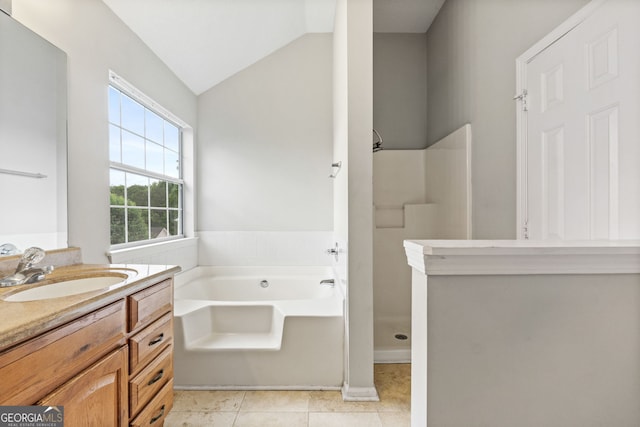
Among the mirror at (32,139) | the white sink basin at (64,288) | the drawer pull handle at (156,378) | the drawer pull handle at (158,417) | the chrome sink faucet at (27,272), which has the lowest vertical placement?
the drawer pull handle at (158,417)

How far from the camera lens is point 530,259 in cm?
75

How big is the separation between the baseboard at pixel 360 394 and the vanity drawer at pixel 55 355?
1291 mm

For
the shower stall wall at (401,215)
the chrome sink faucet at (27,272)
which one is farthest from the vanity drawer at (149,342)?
the shower stall wall at (401,215)

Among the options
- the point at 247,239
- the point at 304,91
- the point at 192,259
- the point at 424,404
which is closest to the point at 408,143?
the point at 304,91

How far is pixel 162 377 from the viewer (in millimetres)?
1381

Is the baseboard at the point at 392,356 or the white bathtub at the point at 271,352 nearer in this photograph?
the white bathtub at the point at 271,352

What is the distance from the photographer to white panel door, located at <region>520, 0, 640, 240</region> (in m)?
1.08

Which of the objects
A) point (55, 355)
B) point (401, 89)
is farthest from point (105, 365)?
point (401, 89)

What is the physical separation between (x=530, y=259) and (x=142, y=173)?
2475mm

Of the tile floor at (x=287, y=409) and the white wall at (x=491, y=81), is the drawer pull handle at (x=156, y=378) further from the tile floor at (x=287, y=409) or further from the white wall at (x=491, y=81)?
the white wall at (x=491, y=81)

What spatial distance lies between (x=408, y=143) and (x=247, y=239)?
199cm

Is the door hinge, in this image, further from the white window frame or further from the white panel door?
the white window frame

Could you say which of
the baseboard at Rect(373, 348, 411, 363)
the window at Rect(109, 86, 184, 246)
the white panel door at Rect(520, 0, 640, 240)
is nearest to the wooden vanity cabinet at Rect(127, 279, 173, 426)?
the window at Rect(109, 86, 184, 246)

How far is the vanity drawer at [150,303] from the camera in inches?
45.4
